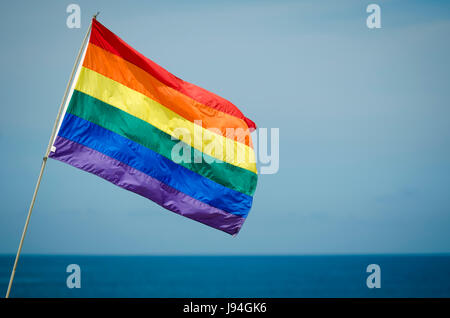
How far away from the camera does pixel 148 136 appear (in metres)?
9.35

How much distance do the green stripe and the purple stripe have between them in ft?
1.62

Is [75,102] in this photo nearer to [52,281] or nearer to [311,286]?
[311,286]

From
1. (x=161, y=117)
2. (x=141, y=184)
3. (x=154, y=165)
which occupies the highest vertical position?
(x=161, y=117)

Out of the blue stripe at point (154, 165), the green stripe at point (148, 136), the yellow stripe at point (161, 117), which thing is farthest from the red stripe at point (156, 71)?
the blue stripe at point (154, 165)

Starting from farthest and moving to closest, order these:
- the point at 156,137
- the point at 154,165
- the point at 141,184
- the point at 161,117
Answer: the point at 161,117
the point at 156,137
the point at 154,165
the point at 141,184

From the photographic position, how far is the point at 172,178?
371 inches

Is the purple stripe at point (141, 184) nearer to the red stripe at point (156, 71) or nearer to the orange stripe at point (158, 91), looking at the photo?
the orange stripe at point (158, 91)

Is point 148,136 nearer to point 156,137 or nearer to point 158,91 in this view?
point 156,137

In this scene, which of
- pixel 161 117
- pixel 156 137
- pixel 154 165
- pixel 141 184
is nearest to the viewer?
pixel 141 184

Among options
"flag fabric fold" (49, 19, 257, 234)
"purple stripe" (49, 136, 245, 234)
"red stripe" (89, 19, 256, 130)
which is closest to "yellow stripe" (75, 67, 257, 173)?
"flag fabric fold" (49, 19, 257, 234)

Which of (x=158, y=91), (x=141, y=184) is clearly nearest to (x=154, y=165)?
(x=141, y=184)

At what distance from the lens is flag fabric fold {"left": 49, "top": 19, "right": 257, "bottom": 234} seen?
8.76m

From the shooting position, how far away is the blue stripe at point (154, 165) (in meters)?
8.65

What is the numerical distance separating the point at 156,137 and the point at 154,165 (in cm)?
47
